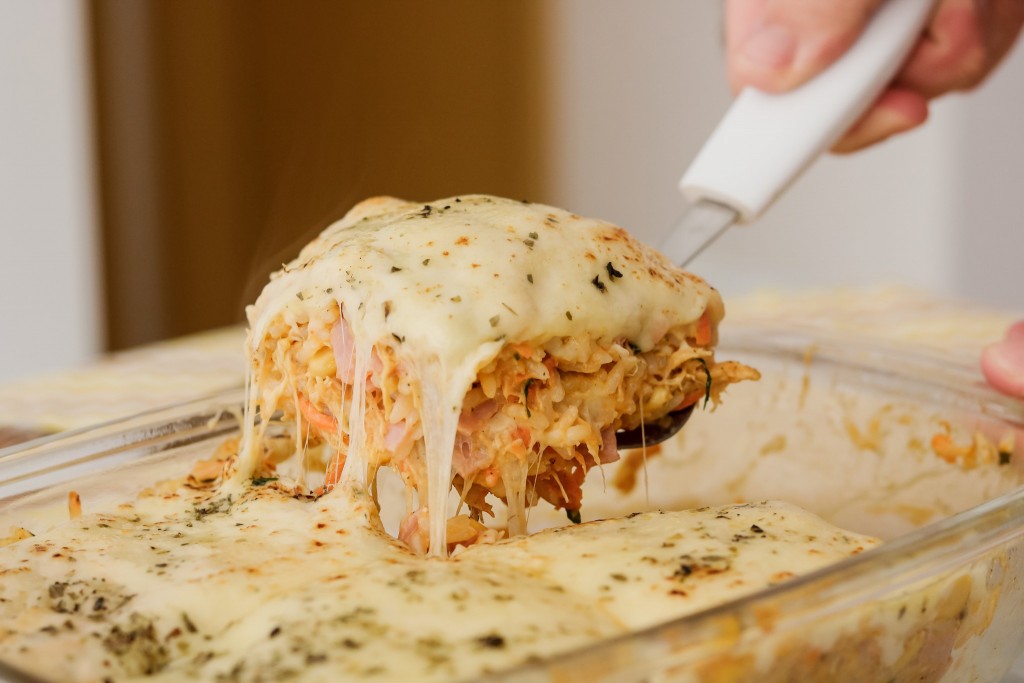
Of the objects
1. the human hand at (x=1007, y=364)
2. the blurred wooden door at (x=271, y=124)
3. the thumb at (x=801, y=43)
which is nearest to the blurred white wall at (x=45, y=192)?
the blurred wooden door at (x=271, y=124)

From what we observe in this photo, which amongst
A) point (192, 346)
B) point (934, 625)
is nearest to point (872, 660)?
point (934, 625)

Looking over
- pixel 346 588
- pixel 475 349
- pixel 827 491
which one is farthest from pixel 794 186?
pixel 346 588

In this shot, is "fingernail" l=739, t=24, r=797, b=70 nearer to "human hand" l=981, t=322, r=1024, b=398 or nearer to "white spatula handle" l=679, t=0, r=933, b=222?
"white spatula handle" l=679, t=0, r=933, b=222

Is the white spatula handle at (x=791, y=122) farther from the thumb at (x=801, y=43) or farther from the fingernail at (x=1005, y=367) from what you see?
the fingernail at (x=1005, y=367)

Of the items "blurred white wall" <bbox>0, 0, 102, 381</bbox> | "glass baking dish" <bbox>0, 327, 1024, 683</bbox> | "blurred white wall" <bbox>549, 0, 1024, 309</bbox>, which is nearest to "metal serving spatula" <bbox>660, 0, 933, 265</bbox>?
"glass baking dish" <bbox>0, 327, 1024, 683</bbox>

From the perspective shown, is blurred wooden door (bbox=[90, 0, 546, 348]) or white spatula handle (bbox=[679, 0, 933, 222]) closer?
white spatula handle (bbox=[679, 0, 933, 222])

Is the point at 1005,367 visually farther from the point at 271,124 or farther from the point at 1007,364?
the point at 271,124

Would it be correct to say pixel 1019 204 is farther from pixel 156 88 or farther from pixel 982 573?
pixel 982 573
